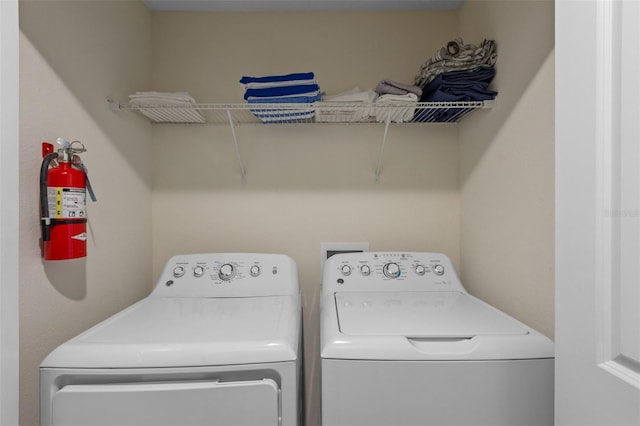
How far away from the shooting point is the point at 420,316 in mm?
1143

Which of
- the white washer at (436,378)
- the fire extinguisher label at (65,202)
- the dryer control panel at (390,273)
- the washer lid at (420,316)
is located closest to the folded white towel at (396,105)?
the dryer control panel at (390,273)

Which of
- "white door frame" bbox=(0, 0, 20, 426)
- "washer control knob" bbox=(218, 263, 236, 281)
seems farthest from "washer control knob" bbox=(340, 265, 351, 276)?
"white door frame" bbox=(0, 0, 20, 426)

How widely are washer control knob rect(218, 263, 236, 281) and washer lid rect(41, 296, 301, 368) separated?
27cm

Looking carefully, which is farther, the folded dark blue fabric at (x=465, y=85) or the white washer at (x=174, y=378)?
the folded dark blue fabric at (x=465, y=85)

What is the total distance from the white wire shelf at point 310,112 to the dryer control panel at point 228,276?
649mm

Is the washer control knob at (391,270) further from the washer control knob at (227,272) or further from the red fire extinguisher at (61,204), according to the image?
the red fire extinguisher at (61,204)

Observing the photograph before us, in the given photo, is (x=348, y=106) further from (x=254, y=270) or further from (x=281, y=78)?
(x=254, y=270)

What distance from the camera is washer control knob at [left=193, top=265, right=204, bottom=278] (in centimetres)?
150

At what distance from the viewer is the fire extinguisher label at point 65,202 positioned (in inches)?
40.0

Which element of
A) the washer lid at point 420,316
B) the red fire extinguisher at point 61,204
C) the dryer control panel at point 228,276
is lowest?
the washer lid at point 420,316

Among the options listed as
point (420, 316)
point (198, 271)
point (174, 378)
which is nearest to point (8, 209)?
point (174, 378)

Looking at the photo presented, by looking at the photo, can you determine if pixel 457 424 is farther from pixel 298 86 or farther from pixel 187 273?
pixel 298 86

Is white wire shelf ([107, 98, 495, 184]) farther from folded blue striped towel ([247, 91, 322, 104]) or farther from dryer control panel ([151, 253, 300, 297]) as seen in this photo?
dryer control panel ([151, 253, 300, 297])

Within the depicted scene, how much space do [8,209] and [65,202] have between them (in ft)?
1.38
